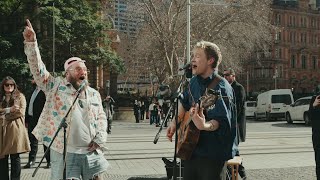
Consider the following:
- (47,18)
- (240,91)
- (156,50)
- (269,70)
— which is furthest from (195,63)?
(269,70)

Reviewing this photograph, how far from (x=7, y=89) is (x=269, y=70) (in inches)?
4016

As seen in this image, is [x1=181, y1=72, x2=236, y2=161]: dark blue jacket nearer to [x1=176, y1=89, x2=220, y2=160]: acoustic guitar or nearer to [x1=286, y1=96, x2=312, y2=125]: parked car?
[x1=176, y1=89, x2=220, y2=160]: acoustic guitar

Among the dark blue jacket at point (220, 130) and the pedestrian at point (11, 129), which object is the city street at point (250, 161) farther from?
the dark blue jacket at point (220, 130)

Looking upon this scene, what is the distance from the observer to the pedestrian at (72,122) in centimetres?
507

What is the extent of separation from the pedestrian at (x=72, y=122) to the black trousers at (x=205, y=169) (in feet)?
3.90

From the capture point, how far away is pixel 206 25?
39.8 m

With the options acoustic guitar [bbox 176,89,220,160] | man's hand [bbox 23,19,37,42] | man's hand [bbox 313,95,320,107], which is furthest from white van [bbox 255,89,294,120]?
acoustic guitar [bbox 176,89,220,160]

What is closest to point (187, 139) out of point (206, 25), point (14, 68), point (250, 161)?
point (250, 161)

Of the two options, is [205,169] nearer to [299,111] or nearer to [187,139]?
[187,139]

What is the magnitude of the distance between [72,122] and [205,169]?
159 centimetres

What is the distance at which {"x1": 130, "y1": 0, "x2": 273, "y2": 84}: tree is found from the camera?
37.9 metres

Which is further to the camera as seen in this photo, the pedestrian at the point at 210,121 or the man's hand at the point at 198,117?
the pedestrian at the point at 210,121

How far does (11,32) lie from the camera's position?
116ft

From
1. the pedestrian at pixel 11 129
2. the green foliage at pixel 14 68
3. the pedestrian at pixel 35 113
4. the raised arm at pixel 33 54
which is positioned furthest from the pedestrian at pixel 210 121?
the green foliage at pixel 14 68
